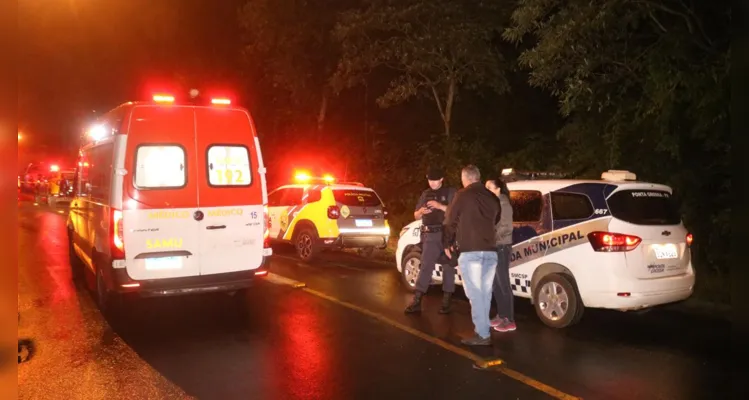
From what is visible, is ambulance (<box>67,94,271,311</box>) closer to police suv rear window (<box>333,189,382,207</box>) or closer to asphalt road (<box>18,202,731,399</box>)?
asphalt road (<box>18,202,731,399</box>)

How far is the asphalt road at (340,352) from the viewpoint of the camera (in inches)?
195

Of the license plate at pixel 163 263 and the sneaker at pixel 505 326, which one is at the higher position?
the license plate at pixel 163 263

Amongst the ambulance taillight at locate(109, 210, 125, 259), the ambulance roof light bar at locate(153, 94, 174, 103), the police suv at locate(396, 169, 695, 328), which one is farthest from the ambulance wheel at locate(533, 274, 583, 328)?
the ambulance roof light bar at locate(153, 94, 174, 103)

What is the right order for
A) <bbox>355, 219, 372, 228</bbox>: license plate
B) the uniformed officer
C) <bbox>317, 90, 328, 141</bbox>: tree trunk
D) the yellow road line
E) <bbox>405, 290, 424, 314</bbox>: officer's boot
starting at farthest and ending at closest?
<bbox>317, 90, 328, 141</bbox>: tree trunk
<bbox>355, 219, 372, 228</bbox>: license plate
<bbox>405, 290, 424, 314</bbox>: officer's boot
the uniformed officer
the yellow road line

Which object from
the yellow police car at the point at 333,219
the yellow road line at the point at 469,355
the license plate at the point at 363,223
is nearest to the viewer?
the yellow road line at the point at 469,355

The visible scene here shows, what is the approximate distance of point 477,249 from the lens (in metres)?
5.96

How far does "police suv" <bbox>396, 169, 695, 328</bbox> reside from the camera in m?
6.38

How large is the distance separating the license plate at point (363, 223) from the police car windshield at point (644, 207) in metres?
6.12

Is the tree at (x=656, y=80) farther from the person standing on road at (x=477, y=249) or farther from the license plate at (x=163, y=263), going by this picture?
the license plate at (x=163, y=263)

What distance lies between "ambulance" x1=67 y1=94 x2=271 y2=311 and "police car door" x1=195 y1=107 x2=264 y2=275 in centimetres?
1

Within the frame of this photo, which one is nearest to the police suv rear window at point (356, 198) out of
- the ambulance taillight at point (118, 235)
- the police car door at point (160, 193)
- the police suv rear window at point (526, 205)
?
the police suv rear window at point (526, 205)

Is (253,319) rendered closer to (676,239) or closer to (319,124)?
(676,239)

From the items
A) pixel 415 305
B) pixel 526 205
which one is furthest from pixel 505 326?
pixel 526 205

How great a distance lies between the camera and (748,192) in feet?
9.04
